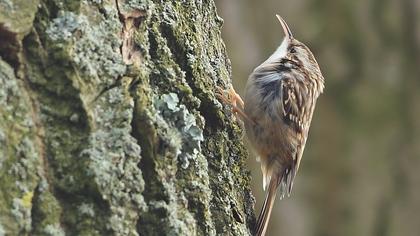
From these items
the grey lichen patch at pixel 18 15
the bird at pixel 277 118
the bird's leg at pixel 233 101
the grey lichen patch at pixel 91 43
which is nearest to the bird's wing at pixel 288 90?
the bird at pixel 277 118

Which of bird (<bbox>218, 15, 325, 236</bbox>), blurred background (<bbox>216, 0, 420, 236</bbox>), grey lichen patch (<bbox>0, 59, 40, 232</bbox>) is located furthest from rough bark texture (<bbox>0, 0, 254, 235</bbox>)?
blurred background (<bbox>216, 0, 420, 236</bbox>)

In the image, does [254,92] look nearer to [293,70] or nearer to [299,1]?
[293,70]

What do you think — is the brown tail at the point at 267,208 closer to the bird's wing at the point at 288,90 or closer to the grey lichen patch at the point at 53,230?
the bird's wing at the point at 288,90

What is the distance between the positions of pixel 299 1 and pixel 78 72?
436 cm

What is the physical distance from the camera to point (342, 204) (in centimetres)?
590

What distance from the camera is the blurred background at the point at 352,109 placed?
5.75 m

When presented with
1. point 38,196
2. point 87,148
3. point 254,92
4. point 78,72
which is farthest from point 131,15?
point 254,92

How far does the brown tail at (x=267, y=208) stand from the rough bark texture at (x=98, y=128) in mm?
378

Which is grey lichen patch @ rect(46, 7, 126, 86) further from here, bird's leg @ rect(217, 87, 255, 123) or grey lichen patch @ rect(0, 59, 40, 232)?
bird's leg @ rect(217, 87, 255, 123)

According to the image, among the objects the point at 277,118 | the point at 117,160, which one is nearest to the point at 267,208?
the point at 277,118

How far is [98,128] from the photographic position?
173cm

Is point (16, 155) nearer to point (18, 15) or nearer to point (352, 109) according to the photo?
point (18, 15)

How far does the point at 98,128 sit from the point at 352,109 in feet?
14.0

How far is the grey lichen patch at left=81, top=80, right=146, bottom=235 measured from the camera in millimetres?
1706
